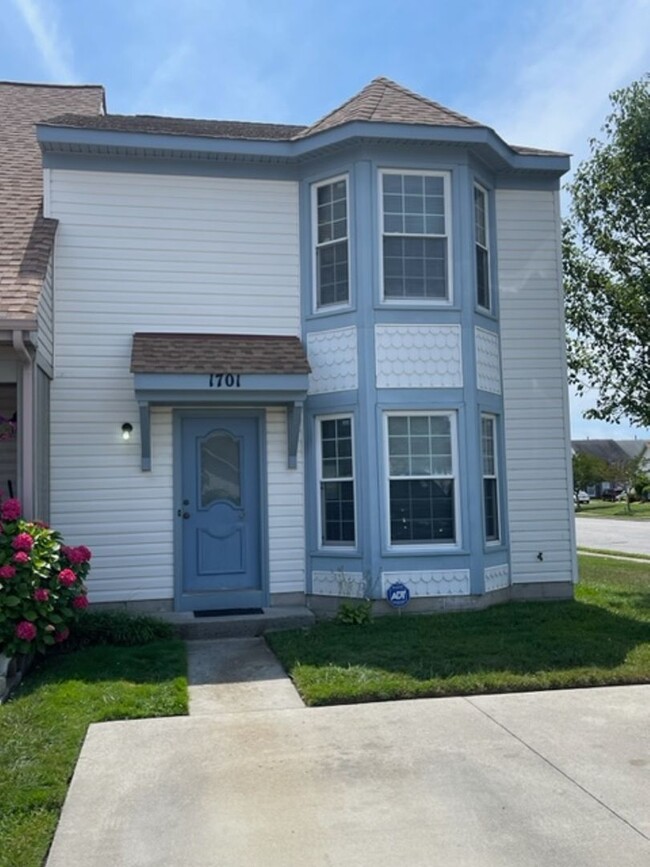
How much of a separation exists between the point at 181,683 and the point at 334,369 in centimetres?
409

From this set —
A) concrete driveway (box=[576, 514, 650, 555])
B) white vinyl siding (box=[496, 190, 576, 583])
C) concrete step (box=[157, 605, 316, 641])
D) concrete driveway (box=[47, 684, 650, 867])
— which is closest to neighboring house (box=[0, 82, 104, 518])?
concrete step (box=[157, 605, 316, 641])

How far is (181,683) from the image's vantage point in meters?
5.88

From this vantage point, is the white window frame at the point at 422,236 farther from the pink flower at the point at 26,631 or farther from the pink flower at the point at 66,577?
the pink flower at the point at 26,631

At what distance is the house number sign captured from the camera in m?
8.12

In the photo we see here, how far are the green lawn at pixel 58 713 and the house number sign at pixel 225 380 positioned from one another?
8.78ft

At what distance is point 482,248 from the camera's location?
930cm

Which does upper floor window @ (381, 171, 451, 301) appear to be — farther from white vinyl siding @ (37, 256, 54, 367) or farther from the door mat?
the door mat

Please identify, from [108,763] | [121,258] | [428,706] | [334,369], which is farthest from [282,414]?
[108,763]

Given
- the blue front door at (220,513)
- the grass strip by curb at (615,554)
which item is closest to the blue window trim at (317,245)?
the blue front door at (220,513)

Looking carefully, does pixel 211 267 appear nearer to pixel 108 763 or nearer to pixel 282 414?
pixel 282 414

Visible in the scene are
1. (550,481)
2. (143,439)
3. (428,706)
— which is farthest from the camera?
(550,481)

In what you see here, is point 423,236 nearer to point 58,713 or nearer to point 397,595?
point 397,595

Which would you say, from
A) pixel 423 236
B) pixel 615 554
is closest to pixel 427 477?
pixel 423 236

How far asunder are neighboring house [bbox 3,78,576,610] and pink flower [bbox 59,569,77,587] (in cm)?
183
